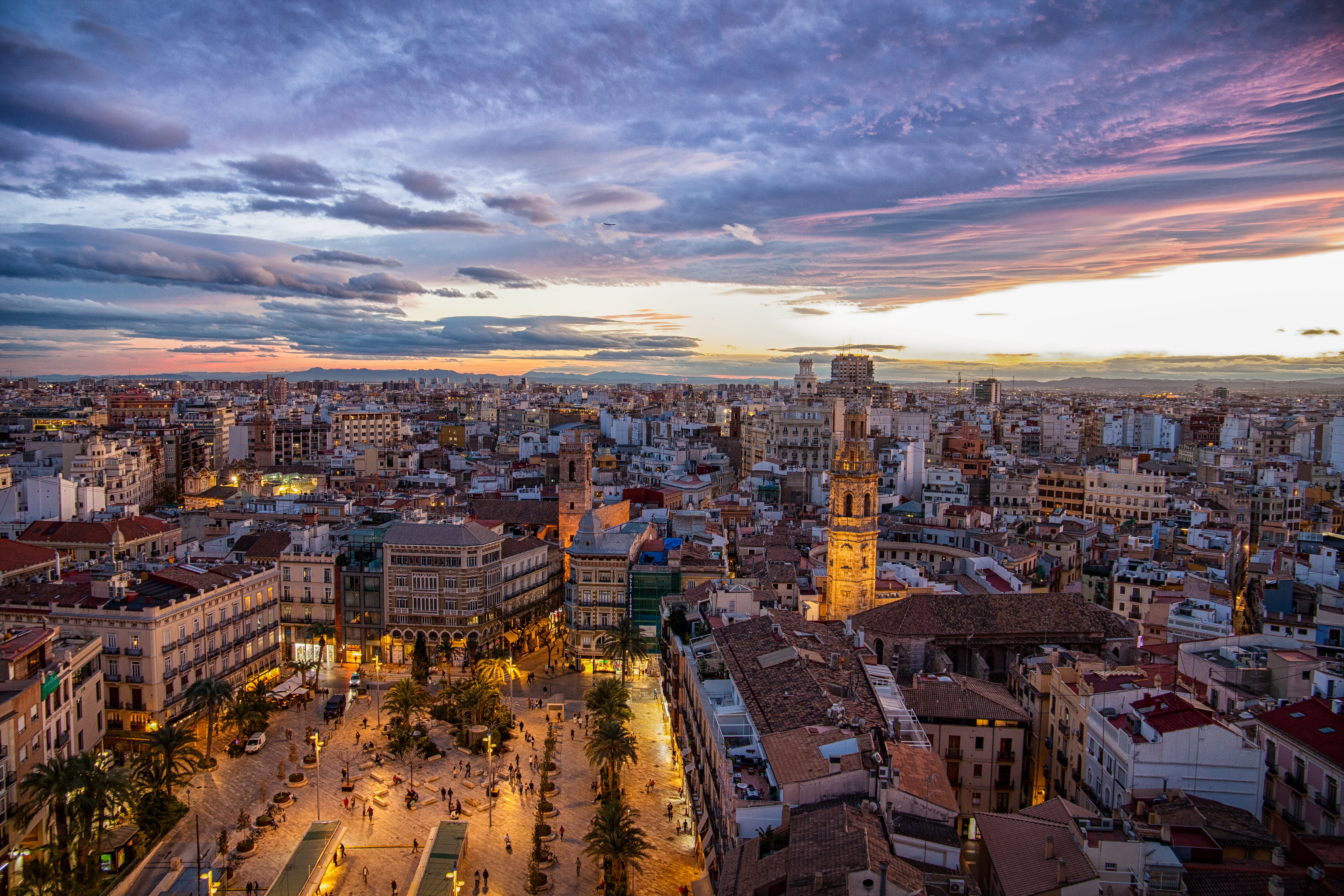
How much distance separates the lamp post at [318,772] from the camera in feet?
133

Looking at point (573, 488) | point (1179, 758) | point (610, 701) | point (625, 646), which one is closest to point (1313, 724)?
point (1179, 758)

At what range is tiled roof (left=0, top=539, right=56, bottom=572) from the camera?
192 ft

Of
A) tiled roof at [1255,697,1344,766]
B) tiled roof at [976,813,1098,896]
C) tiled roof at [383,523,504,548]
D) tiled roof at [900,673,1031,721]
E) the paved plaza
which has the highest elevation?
tiled roof at [383,523,504,548]

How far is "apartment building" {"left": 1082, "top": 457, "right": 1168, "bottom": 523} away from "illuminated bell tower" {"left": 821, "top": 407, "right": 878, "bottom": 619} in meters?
50.1

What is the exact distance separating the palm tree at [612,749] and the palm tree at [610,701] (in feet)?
7.13

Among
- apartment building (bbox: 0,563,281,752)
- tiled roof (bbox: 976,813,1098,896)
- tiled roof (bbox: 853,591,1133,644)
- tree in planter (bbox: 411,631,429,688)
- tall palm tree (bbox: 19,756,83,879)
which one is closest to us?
tiled roof (bbox: 976,813,1098,896)

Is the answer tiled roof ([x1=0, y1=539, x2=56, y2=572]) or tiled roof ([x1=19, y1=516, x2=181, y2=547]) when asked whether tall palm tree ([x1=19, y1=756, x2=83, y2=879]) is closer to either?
tiled roof ([x1=0, y1=539, x2=56, y2=572])

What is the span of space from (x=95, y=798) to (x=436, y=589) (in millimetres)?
28383

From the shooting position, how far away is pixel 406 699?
47500 mm

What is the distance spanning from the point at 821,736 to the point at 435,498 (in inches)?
2764

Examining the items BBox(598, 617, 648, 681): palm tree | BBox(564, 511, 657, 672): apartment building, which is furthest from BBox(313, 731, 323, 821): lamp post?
BBox(564, 511, 657, 672): apartment building

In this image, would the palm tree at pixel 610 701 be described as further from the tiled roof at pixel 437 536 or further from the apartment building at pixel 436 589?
the tiled roof at pixel 437 536

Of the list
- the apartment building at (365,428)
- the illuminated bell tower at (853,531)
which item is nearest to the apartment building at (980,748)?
the illuminated bell tower at (853,531)

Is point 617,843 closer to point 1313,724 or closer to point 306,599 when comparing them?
point 1313,724
